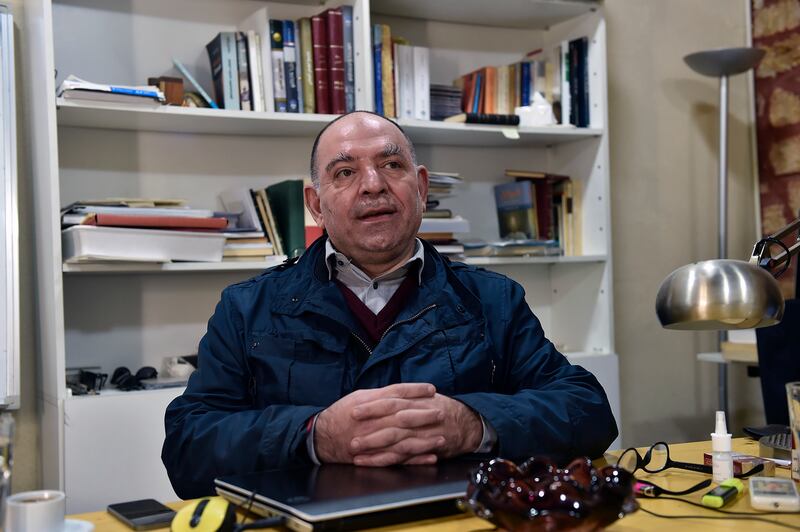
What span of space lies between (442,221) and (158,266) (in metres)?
0.92

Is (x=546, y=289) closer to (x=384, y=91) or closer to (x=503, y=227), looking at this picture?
(x=503, y=227)

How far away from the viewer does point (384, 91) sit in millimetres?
2711

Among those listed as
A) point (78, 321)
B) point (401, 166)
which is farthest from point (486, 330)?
point (78, 321)

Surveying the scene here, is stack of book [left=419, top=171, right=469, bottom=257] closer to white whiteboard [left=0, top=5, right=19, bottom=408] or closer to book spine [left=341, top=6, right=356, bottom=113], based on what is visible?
book spine [left=341, top=6, right=356, bottom=113]

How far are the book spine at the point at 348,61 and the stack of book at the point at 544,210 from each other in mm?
683

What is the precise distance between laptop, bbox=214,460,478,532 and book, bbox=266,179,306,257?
1373 mm

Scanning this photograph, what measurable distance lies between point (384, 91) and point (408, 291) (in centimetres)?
105

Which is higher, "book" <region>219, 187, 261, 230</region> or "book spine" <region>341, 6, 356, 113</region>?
"book spine" <region>341, 6, 356, 113</region>

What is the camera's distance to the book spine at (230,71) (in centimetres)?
256

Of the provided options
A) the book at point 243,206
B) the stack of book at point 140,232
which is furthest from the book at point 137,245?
the book at point 243,206

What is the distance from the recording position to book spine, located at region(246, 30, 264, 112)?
2.59 metres

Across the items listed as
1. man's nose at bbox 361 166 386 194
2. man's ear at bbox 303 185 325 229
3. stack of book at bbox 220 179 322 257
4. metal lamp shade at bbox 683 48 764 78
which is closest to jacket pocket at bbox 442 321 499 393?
man's nose at bbox 361 166 386 194

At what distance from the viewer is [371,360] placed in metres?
1.63

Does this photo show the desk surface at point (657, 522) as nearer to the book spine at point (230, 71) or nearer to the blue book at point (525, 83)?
the book spine at point (230, 71)
